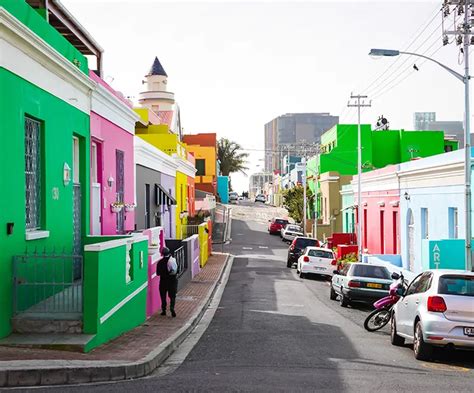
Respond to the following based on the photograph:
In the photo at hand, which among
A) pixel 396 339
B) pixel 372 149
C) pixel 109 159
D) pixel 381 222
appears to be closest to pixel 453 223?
pixel 396 339

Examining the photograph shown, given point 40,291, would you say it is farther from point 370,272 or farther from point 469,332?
point 370,272

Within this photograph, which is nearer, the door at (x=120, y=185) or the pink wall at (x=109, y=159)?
the pink wall at (x=109, y=159)

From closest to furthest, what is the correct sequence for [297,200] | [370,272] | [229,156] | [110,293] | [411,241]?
1. [110,293]
2. [370,272]
3. [411,241]
4. [297,200]
5. [229,156]

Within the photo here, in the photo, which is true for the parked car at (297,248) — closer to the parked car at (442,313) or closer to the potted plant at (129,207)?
Result: the potted plant at (129,207)

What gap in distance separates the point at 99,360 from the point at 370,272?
1392 cm

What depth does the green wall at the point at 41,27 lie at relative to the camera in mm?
11241

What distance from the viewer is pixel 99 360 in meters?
9.84

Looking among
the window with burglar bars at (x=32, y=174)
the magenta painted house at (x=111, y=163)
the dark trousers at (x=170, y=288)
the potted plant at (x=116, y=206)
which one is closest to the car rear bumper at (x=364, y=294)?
the dark trousers at (x=170, y=288)

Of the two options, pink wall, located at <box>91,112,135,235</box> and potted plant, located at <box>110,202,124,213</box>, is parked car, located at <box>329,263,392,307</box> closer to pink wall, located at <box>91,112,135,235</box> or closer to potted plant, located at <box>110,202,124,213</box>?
pink wall, located at <box>91,112,135,235</box>

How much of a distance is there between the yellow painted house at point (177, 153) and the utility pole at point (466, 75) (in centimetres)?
1866

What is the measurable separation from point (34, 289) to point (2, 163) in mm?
2286

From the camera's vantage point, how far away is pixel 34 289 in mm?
11602

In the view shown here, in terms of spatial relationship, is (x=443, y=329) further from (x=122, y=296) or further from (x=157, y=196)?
(x=157, y=196)

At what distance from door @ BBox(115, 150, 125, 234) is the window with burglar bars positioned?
7708 millimetres
